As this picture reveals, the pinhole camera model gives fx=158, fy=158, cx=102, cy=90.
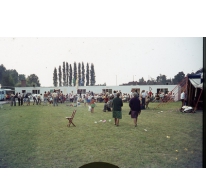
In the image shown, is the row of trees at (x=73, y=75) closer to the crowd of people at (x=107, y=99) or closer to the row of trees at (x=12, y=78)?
the crowd of people at (x=107, y=99)

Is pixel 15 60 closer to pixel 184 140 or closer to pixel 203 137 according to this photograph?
pixel 184 140

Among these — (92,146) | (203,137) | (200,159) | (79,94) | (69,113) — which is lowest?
(200,159)

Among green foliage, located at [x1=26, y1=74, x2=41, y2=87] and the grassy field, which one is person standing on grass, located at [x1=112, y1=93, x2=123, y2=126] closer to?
the grassy field

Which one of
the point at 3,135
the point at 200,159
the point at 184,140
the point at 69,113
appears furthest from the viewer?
the point at 69,113

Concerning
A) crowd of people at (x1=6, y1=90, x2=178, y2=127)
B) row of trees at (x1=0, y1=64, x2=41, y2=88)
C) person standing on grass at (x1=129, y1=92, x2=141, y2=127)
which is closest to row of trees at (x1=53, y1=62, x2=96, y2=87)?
crowd of people at (x1=6, y1=90, x2=178, y2=127)

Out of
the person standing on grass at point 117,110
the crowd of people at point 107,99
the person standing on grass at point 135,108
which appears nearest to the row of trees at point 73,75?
the crowd of people at point 107,99

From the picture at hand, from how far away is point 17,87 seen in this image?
2846mm

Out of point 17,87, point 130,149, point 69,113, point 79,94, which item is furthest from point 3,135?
point 130,149

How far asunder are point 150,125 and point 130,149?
58cm

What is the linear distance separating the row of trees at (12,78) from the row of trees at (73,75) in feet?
1.15

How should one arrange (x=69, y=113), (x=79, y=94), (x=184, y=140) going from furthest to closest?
(x=79, y=94), (x=69, y=113), (x=184, y=140)

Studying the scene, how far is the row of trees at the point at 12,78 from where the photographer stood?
8.26ft

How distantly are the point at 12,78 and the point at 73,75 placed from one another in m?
0.98

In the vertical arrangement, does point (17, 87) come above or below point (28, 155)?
above
